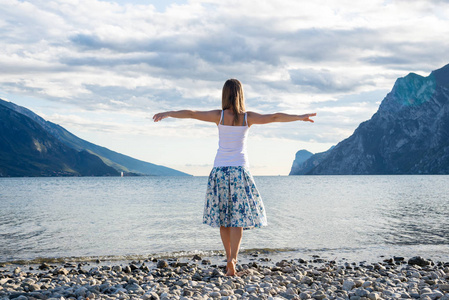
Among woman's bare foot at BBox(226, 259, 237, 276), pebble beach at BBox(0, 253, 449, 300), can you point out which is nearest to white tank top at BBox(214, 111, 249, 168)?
woman's bare foot at BBox(226, 259, 237, 276)

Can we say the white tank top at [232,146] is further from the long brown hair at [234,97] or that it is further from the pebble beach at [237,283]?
the pebble beach at [237,283]

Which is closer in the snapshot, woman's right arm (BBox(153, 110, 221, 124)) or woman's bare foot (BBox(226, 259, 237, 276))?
woman's right arm (BBox(153, 110, 221, 124))

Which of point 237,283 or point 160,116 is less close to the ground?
point 160,116

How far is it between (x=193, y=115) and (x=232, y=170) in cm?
131

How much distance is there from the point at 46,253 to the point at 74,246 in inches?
54.6

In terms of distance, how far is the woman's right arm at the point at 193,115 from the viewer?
8.12m

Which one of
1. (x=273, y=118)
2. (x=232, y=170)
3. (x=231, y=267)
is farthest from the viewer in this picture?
(x=231, y=267)

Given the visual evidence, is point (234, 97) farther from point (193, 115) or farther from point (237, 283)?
point (237, 283)

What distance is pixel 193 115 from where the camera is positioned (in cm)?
828

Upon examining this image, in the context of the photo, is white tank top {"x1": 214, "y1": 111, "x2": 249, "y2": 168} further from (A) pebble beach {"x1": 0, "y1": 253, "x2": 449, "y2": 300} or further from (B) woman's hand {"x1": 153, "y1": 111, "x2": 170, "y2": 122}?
(A) pebble beach {"x1": 0, "y1": 253, "x2": 449, "y2": 300}

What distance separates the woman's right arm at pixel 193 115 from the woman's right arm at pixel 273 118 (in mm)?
645

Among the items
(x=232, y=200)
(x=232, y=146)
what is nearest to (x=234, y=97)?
(x=232, y=146)

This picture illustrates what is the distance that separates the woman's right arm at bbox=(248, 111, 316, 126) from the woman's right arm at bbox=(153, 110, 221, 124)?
25.4 inches

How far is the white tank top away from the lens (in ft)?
27.1
